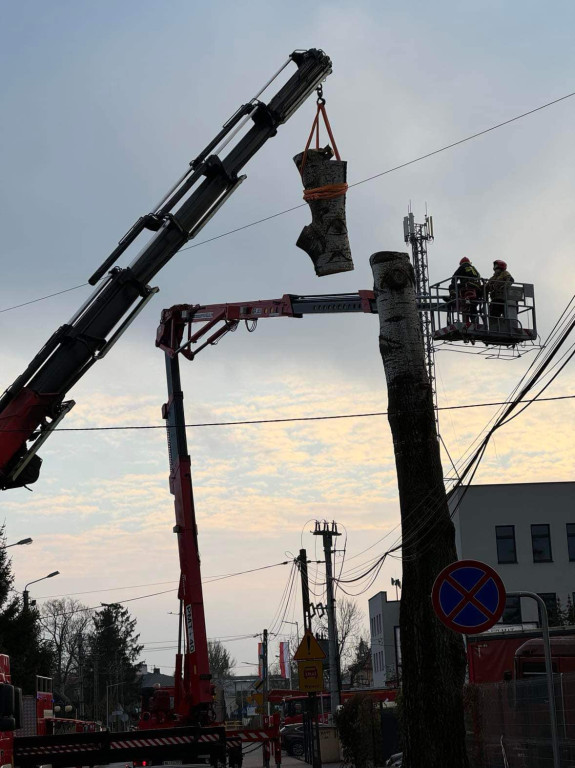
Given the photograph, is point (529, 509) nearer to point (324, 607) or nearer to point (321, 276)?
point (324, 607)

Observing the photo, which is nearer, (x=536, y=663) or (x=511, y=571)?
(x=536, y=663)

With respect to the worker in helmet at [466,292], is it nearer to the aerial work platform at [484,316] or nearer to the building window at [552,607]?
the aerial work platform at [484,316]

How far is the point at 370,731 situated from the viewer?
1020 inches

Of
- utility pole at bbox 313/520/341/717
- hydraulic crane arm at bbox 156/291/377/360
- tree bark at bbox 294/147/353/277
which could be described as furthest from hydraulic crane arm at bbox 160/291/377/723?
utility pole at bbox 313/520/341/717

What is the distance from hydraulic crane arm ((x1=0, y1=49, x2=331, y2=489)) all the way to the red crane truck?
0.02 metres

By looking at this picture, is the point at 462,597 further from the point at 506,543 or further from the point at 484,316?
the point at 506,543

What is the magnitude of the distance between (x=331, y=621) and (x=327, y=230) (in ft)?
115

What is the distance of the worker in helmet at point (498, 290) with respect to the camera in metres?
20.0

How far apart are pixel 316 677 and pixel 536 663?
469 cm

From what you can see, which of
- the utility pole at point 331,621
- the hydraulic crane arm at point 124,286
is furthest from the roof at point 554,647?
the utility pole at point 331,621

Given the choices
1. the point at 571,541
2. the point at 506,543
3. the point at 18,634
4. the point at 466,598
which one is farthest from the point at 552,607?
the point at 466,598

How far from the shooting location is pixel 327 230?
12625mm

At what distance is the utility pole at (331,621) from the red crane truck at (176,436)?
23934 mm

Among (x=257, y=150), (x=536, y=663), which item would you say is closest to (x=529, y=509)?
(x=536, y=663)
